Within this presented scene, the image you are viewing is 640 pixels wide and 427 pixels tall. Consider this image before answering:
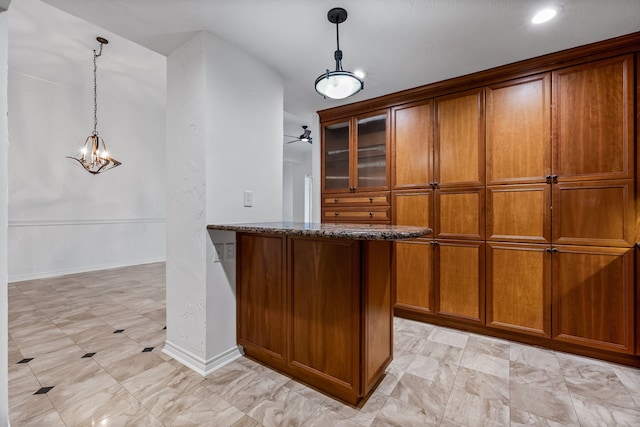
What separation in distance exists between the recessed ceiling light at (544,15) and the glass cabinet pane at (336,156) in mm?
1872

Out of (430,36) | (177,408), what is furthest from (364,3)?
(177,408)

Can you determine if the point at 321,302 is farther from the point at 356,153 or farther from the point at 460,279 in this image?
the point at 356,153

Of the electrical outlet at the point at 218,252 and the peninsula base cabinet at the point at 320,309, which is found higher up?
the electrical outlet at the point at 218,252

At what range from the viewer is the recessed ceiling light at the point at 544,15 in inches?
67.9

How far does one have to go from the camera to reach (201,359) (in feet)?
6.31

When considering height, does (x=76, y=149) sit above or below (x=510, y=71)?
below

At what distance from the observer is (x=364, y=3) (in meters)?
1.68

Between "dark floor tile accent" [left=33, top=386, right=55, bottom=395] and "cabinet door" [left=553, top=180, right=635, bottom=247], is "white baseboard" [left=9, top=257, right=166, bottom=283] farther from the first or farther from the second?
"cabinet door" [left=553, top=180, right=635, bottom=247]

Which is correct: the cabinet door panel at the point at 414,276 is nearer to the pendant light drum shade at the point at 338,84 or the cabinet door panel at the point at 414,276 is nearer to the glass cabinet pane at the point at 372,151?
the glass cabinet pane at the point at 372,151

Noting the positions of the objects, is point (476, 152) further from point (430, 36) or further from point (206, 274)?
point (206, 274)

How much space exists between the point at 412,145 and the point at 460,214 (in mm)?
848

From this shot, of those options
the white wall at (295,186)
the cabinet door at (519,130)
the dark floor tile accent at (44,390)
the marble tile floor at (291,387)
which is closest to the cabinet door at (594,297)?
the marble tile floor at (291,387)

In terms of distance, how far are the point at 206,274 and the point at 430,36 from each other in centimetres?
234

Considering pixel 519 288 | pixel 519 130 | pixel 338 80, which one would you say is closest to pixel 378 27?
pixel 338 80
